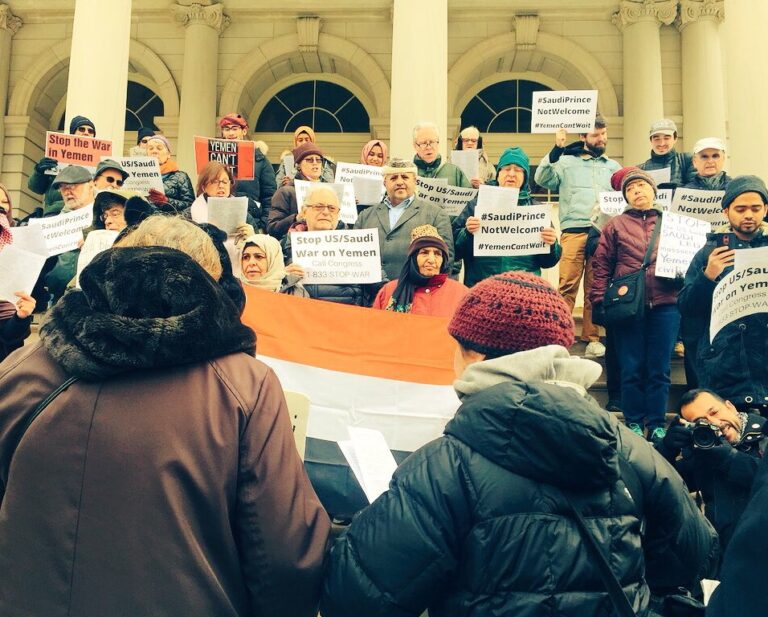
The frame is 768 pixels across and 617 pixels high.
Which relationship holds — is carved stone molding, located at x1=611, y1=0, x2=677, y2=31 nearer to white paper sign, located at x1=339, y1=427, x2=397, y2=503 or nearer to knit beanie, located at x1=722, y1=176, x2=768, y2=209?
knit beanie, located at x1=722, y1=176, x2=768, y2=209

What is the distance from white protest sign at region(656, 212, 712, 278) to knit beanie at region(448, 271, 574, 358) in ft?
14.5

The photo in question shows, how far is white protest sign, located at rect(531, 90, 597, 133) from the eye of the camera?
28.0ft

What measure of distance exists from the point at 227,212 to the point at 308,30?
10987 millimetres

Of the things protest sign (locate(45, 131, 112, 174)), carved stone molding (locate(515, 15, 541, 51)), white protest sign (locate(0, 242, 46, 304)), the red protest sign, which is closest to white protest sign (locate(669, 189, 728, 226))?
white protest sign (locate(0, 242, 46, 304))

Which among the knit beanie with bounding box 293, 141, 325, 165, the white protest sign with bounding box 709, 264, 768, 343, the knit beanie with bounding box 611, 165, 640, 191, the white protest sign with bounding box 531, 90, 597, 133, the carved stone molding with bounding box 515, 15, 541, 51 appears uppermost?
the carved stone molding with bounding box 515, 15, 541, 51

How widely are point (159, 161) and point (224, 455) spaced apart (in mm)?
7040

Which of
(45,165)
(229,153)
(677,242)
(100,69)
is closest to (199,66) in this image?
(100,69)

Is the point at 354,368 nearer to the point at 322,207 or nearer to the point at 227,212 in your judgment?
the point at 322,207

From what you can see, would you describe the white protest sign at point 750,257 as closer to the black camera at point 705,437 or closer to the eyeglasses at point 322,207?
the black camera at point 705,437

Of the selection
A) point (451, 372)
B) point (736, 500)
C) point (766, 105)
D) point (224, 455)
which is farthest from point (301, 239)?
point (766, 105)

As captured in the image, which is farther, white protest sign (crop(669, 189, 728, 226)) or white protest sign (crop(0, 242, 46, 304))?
white protest sign (crop(669, 189, 728, 226))

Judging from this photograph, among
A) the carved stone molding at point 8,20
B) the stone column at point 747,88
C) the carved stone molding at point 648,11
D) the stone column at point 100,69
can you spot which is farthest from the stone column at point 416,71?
the carved stone molding at point 8,20

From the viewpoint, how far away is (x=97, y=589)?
6.61ft

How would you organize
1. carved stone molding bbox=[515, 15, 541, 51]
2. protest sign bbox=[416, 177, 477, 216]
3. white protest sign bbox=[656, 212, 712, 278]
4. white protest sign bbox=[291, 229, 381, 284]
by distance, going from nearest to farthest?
white protest sign bbox=[291, 229, 381, 284]
white protest sign bbox=[656, 212, 712, 278]
protest sign bbox=[416, 177, 477, 216]
carved stone molding bbox=[515, 15, 541, 51]
